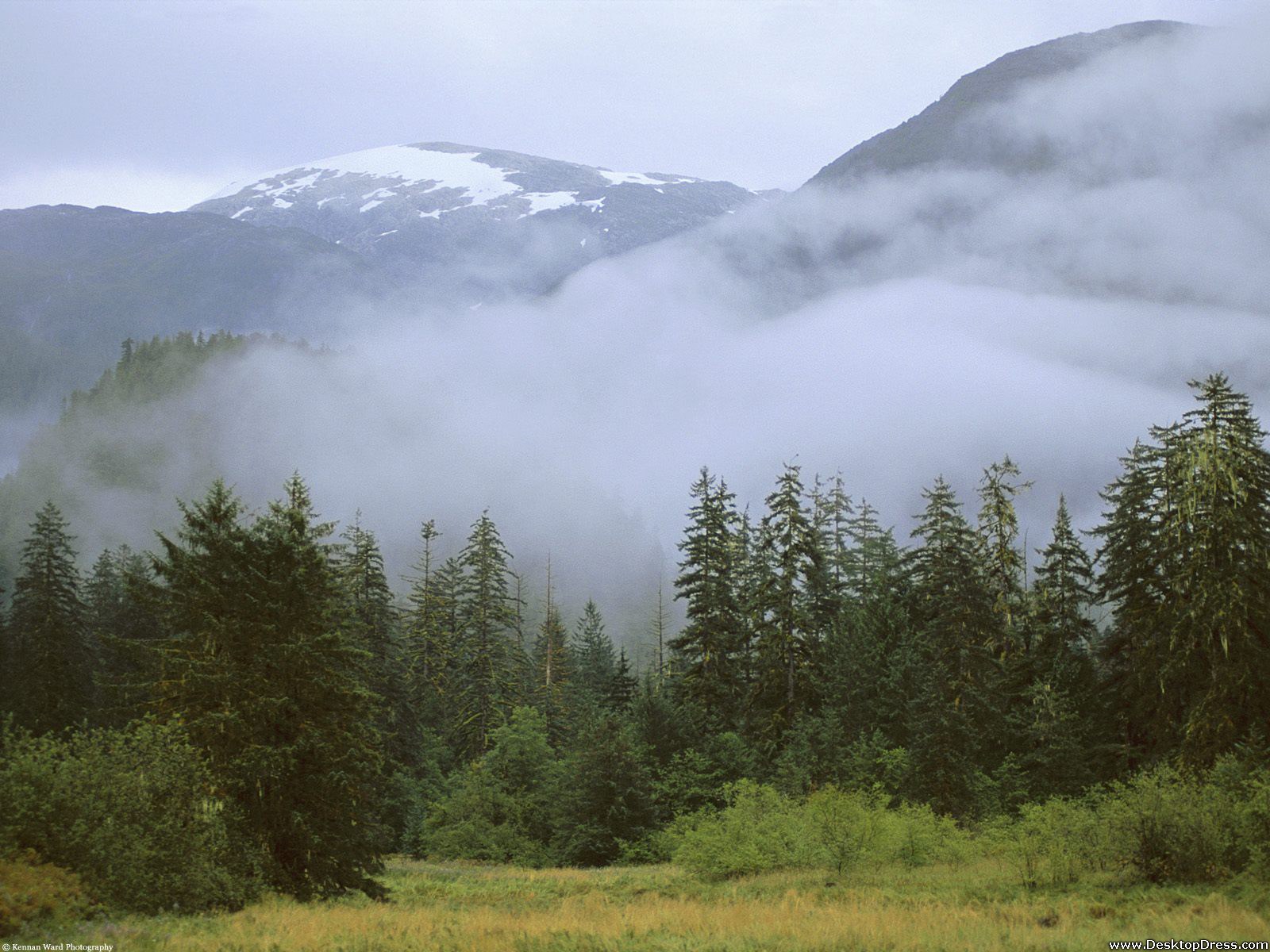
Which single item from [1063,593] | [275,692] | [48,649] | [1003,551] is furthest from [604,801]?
[48,649]

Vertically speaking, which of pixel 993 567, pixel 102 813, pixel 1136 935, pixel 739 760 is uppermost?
pixel 993 567

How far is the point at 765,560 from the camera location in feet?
190

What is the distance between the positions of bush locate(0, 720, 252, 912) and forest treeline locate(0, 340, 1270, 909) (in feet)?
0.19

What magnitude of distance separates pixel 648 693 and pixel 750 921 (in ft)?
116

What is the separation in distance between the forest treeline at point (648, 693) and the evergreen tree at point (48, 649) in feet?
0.62

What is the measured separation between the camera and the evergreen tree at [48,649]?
55000mm

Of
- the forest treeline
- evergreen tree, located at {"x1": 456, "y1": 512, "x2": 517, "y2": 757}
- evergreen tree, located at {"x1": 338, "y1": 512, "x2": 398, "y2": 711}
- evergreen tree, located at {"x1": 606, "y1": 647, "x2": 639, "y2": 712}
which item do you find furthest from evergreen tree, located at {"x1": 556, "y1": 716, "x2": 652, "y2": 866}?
evergreen tree, located at {"x1": 606, "y1": 647, "x2": 639, "y2": 712}

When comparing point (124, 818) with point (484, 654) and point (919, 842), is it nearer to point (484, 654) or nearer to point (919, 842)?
point (919, 842)

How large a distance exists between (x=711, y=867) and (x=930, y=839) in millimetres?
6952

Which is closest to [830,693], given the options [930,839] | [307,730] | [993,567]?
[993,567]

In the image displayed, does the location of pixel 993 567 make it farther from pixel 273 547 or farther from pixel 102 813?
pixel 102 813

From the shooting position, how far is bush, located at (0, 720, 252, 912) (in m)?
17.7

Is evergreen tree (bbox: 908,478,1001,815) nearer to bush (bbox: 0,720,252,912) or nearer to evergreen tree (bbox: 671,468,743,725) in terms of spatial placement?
evergreen tree (bbox: 671,468,743,725)

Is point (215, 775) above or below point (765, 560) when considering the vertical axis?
below
